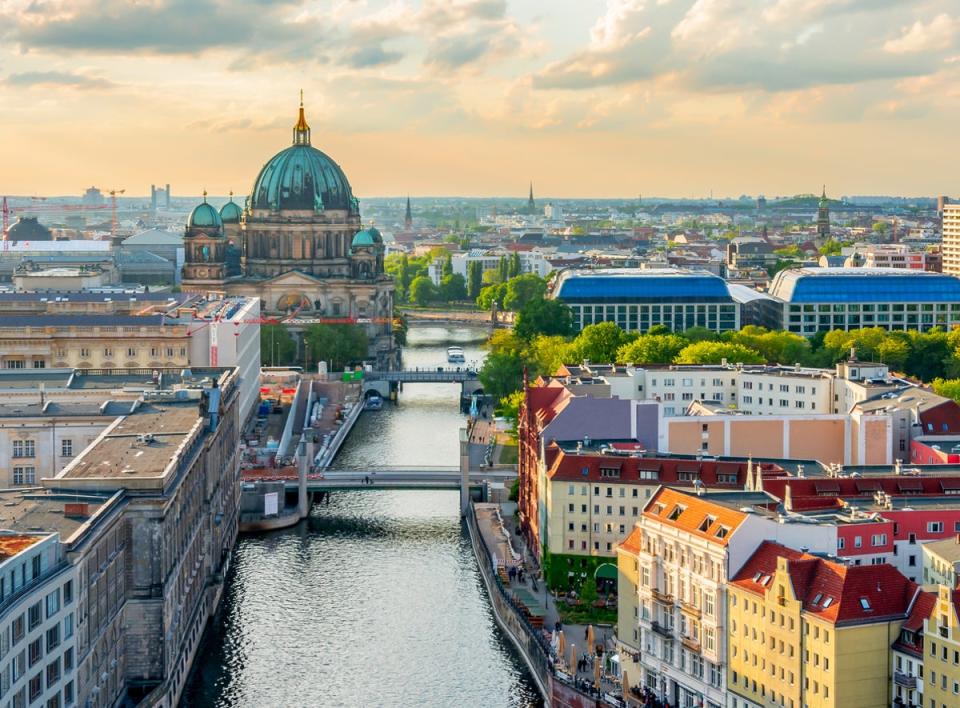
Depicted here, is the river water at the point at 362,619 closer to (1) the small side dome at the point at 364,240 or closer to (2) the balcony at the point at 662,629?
(2) the balcony at the point at 662,629

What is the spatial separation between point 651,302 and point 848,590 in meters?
112

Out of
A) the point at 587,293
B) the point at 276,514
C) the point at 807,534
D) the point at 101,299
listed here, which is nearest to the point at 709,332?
the point at 587,293

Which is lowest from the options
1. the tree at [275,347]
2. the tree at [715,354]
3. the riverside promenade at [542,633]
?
the riverside promenade at [542,633]

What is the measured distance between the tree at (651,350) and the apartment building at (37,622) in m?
70.0

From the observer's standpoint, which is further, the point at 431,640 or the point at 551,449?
the point at 551,449

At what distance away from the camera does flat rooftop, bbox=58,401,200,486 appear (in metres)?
55.3

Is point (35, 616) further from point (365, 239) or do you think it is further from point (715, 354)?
point (365, 239)

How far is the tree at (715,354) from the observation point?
107062 mm

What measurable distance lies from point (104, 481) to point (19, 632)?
1144 centimetres

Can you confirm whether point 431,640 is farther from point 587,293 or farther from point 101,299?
point 587,293

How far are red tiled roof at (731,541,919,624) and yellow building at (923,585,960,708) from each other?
1.80 metres

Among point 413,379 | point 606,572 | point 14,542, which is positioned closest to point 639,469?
point 606,572

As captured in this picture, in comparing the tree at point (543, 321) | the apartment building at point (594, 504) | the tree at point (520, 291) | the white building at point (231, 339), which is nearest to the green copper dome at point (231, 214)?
the tree at point (520, 291)

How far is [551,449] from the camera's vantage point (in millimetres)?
71312
